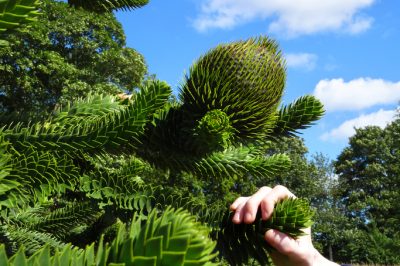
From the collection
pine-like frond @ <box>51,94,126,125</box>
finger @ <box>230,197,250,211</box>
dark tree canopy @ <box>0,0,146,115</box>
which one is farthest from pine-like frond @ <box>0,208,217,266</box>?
dark tree canopy @ <box>0,0,146,115</box>

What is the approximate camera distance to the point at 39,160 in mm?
1321

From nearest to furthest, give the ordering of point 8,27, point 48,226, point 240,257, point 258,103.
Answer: point 8,27
point 240,257
point 258,103
point 48,226

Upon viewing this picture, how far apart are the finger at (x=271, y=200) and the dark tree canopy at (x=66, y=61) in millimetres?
16408

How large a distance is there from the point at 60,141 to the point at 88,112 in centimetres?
26

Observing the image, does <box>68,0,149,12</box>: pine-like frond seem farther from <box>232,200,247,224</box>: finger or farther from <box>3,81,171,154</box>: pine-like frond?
<box>232,200,247,224</box>: finger

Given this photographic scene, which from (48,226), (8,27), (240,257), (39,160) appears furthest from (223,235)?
(48,226)

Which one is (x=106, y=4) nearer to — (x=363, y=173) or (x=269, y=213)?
(x=269, y=213)


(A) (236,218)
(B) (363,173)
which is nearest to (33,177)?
(A) (236,218)

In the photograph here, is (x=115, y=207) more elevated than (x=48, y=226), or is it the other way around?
(x=115, y=207)

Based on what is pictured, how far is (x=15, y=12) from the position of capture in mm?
876

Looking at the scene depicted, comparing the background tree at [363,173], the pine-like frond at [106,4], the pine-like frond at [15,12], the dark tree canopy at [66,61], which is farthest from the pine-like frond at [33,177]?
the background tree at [363,173]

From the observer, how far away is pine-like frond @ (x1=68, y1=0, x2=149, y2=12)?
201 centimetres

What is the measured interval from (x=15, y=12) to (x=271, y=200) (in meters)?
0.82

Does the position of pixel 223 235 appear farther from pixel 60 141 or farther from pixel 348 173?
pixel 348 173
